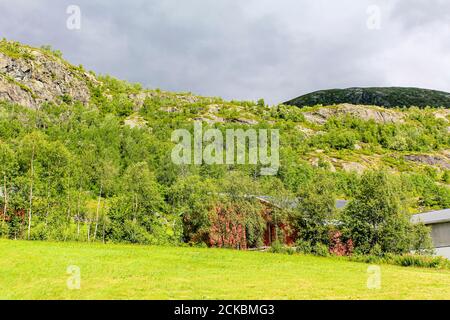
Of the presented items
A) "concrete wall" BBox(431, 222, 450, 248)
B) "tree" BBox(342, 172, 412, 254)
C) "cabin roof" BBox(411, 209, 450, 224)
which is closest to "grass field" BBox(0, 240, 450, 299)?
"tree" BBox(342, 172, 412, 254)

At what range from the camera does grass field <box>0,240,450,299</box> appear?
57.5 ft

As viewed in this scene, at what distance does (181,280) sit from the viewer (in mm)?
21156

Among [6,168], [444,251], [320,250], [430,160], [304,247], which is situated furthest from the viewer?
[430,160]

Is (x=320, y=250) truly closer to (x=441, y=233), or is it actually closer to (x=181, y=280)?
(x=441, y=233)

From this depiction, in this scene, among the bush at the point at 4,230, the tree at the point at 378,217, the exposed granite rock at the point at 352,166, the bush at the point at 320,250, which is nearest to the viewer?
the tree at the point at 378,217

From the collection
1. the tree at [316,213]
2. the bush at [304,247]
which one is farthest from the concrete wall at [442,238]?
the bush at [304,247]

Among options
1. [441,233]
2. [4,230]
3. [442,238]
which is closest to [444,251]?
[442,238]

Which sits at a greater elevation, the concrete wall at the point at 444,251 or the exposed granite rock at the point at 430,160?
the exposed granite rock at the point at 430,160

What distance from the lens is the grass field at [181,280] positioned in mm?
17516

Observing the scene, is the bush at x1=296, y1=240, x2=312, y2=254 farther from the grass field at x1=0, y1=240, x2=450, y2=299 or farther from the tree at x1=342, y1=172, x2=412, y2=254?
the grass field at x1=0, y1=240, x2=450, y2=299

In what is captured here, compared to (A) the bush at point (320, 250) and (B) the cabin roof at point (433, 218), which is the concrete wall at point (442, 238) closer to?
(B) the cabin roof at point (433, 218)

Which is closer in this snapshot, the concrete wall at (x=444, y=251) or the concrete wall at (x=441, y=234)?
the concrete wall at (x=444, y=251)

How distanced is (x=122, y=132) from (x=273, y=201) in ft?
370

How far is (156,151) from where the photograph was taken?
13550 centimetres
